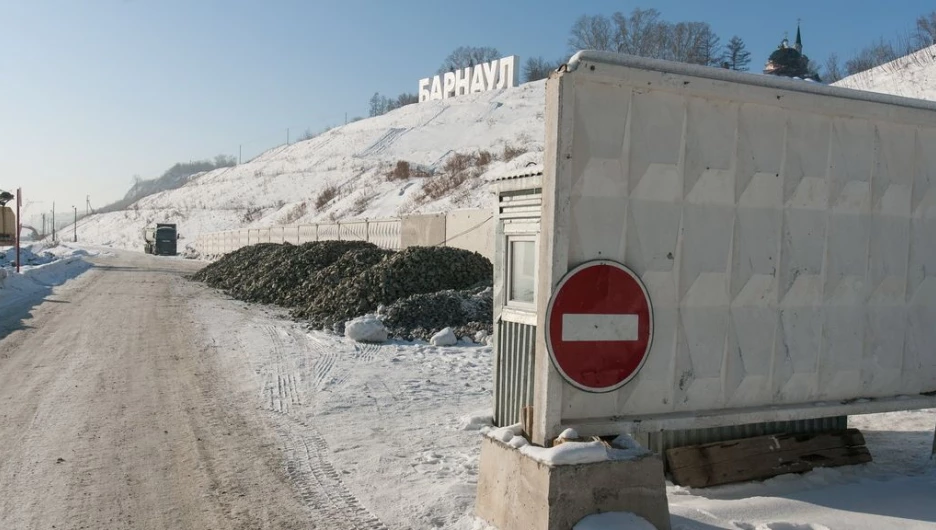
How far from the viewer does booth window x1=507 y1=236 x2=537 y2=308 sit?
5.04 metres

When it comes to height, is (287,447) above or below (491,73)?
below

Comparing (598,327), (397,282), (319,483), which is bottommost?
(319,483)

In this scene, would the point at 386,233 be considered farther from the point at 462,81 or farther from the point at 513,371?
the point at 462,81

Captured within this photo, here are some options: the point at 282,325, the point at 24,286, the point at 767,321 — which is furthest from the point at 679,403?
the point at 24,286

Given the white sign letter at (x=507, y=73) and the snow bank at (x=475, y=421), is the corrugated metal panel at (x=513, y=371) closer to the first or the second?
the snow bank at (x=475, y=421)

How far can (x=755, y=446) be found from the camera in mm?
5324

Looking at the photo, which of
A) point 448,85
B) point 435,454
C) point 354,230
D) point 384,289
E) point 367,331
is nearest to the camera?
point 435,454

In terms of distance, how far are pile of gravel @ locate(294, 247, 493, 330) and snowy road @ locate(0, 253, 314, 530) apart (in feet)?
8.93

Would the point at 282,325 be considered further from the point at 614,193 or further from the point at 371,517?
the point at 614,193

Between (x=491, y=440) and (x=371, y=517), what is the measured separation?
1.02 m

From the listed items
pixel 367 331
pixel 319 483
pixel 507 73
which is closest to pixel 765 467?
pixel 319 483

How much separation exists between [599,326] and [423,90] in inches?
4590

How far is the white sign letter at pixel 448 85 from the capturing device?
111125 mm

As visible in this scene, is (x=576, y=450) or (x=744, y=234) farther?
(x=744, y=234)
